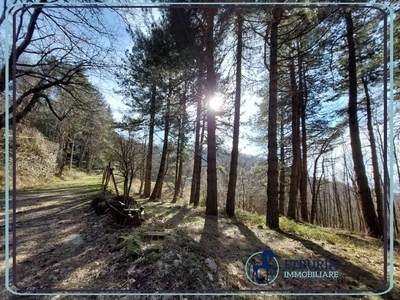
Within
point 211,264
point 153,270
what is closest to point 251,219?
point 211,264

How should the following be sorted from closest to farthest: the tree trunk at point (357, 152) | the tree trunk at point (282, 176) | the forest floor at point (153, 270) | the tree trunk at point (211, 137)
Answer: the forest floor at point (153, 270), the tree trunk at point (357, 152), the tree trunk at point (211, 137), the tree trunk at point (282, 176)

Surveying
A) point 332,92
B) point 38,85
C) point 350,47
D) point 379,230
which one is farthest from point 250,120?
point 38,85

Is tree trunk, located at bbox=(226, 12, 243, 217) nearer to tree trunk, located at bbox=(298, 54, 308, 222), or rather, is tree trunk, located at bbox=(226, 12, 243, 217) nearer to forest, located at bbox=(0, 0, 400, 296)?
forest, located at bbox=(0, 0, 400, 296)

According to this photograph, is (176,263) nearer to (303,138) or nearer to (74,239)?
(74,239)

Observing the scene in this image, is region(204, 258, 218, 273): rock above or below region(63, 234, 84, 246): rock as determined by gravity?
above

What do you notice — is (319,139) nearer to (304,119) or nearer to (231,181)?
(304,119)

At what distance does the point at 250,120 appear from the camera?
726 cm

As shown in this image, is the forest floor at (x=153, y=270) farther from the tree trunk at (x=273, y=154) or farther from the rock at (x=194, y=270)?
the tree trunk at (x=273, y=154)

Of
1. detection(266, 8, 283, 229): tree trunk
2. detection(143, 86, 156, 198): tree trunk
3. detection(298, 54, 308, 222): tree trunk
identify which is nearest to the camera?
detection(266, 8, 283, 229): tree trunk

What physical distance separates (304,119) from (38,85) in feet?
31.2

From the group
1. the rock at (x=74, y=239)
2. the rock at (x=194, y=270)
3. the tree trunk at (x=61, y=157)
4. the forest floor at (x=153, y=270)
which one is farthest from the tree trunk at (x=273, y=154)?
the tree trunk at (x=61, y=157)

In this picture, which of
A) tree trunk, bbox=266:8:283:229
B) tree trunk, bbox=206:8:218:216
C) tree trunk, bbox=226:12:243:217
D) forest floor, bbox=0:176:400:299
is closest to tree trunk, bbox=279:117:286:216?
tree trunk, bbox=226:12:243:217

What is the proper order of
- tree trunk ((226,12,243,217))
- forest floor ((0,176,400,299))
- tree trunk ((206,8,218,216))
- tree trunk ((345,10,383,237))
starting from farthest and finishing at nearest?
1. tree trunk ((226,12,243,217))
2. tree trunk ((206,8,218,216))
3. tree trunk ((345,10,383,237))
4. forest floor ((0,176,400,299))

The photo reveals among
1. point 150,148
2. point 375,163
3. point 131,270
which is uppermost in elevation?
point 150,148
